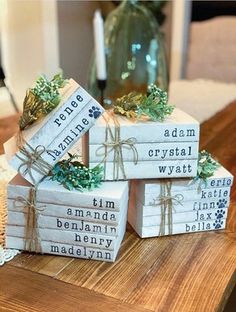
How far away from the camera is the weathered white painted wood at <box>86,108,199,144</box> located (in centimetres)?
76

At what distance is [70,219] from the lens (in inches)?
29.4

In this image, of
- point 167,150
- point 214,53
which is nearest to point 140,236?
point 167,150

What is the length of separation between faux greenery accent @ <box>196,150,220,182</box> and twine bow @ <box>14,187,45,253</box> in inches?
10.8

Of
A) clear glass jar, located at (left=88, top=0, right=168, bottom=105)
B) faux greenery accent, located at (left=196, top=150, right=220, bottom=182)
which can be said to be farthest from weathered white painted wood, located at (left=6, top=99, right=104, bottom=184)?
clear glass jar, located at (left=88, top=0, right=168, bottom=105)

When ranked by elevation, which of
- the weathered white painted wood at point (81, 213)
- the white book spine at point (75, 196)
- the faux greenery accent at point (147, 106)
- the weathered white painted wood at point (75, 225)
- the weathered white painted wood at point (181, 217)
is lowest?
the weathered white painted wood at point (181, 217)

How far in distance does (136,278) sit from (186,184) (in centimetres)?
19

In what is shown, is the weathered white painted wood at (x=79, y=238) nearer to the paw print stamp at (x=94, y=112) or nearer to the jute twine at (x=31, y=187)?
the jute twine at (x=31, y=187)

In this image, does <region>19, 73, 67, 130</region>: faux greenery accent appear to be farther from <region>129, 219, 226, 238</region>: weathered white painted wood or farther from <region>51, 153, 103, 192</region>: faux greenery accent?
<region>129, 219, 226, 238</region>: weathered white painted wood

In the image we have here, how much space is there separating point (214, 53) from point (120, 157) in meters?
1.84

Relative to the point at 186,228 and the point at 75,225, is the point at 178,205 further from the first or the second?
the point at 75,225

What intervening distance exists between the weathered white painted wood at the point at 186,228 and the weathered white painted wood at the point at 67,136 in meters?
0.20

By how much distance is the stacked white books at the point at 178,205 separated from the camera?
0.81 m

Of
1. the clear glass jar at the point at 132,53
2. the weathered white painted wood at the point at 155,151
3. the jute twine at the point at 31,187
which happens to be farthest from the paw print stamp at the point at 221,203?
the clear glass jar at the point at 132,53

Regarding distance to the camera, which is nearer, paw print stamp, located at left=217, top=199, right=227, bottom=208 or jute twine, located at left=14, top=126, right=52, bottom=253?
jute twine, located at left=14, top=126, right=52, bottom=253
